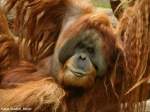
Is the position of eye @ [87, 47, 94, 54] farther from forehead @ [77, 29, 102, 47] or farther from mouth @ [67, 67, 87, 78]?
mouth @ [67, 67, 87, 78]

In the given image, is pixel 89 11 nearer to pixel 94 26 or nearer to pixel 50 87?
pixel 94 26

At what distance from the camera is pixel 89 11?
5164 millimetres

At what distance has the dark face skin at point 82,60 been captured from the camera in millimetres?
4887

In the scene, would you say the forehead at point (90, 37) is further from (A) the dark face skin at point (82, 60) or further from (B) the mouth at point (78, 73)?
(B) the mouth at point (78, 73)

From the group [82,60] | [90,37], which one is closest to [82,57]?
[82,60]

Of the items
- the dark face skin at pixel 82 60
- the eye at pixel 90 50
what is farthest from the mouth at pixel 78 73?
the eye at pixel 90 50

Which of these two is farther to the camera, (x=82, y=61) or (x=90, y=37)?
(x=90, y=37)

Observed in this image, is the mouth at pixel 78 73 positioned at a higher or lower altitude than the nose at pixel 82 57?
lower

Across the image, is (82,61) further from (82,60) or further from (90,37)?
(90,37)

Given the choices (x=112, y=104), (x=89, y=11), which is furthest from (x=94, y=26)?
(x=112, y=104)

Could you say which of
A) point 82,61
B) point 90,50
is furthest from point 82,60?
point 90,50

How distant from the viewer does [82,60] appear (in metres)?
4.89

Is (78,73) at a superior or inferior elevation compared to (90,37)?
inferior

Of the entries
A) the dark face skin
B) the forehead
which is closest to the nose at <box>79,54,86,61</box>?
the dark face skin
